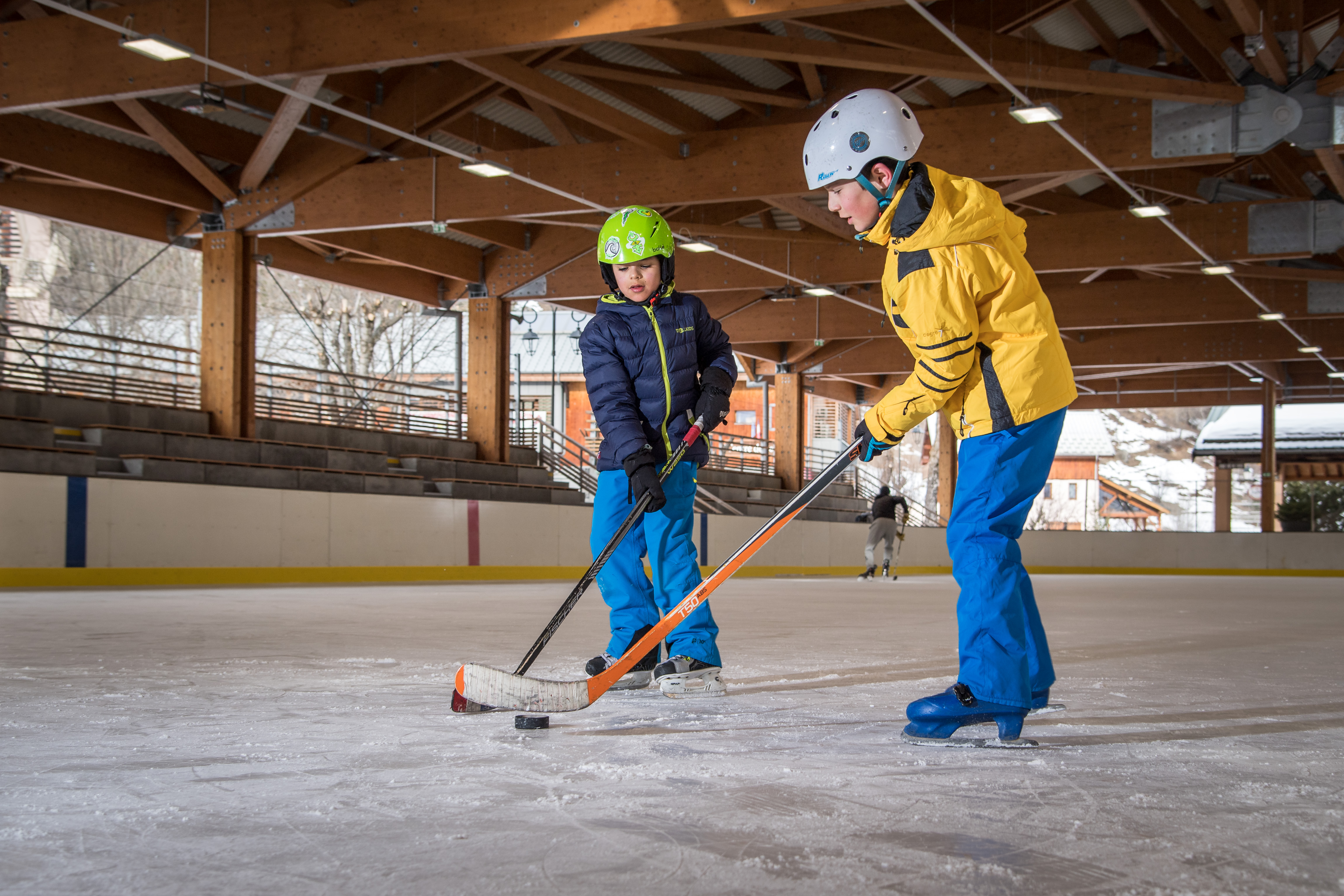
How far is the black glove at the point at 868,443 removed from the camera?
2.73 metres

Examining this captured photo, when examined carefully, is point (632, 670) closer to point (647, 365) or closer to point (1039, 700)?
point (647, 365)

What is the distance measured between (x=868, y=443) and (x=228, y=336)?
13135 millimetres

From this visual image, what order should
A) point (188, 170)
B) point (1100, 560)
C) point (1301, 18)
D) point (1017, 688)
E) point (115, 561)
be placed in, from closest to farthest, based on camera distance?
1. point (1017, 688)
2. point (1301, 18)
3. point (115, 561)
4. point (188, 170)
5. point (1100, 560)

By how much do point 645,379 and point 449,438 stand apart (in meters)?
14.7

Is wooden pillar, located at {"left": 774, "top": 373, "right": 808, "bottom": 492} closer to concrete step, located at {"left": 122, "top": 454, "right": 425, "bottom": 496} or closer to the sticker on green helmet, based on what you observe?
concrete step, located at {"left": 122, "top": 454, "right": 425, "bottom": 496}

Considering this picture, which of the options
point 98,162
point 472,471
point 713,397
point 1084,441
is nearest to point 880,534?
point 472,471

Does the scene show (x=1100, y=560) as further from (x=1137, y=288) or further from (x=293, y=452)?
(x=293, y=452)

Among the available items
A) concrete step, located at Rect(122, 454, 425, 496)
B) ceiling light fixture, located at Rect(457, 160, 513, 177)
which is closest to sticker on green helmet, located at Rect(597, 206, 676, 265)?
ceiling light fixture, located at Rect(457, 160, 513, 177)

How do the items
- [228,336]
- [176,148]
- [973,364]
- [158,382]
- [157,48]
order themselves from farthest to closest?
[158,382], [228,336], [176,148], [157,48], [973,364]

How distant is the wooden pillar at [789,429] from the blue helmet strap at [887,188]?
22.6 meters

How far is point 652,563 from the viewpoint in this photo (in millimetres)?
3416

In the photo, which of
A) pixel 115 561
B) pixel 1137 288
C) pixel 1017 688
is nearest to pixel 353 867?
pixel 1017 688

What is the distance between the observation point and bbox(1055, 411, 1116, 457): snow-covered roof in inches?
1816

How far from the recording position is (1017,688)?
242 centimetres
